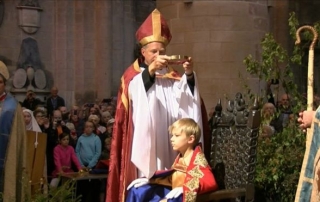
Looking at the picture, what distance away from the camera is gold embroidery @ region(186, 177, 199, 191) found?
15.3ft

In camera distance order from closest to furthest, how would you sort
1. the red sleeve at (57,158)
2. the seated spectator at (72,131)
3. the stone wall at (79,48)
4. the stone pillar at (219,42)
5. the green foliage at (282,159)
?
the green foliage at (282,159) < the red sleeve at (57,158) < the seated spectator at (72,131) < the stone pillar at (219,42) < the stone wall at (79,48)

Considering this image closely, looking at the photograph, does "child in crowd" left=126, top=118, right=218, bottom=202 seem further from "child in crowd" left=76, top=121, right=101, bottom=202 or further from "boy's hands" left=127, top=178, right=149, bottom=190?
"child in crowd" left=76, top=121, right=101, bottom=202

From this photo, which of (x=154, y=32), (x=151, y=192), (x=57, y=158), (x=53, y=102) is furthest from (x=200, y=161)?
(x=53, y=102)

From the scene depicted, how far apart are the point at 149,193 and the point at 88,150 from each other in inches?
165

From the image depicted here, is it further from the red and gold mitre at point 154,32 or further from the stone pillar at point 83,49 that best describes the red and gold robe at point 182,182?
the stone pillar at point 83,49

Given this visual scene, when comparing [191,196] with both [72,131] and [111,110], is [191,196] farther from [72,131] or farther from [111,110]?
[111,110]

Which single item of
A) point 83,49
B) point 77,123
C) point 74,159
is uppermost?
point 83,49

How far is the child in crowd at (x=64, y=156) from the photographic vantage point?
8.42m

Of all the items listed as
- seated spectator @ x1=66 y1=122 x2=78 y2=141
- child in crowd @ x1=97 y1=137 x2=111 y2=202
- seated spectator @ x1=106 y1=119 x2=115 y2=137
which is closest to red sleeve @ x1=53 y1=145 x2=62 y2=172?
child in crowd @ x1=97 y1=137 x2=111 y2=202

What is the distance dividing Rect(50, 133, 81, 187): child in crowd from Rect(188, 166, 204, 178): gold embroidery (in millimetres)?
3833

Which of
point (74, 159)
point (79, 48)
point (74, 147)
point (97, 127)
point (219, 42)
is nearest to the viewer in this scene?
point (74, 159)

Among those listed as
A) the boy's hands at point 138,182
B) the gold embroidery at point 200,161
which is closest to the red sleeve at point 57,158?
the boy's hands at point 138,182

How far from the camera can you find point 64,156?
28.1 ft

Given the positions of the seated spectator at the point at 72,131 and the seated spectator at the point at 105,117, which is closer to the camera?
the seated spectator at the point at 72,131
